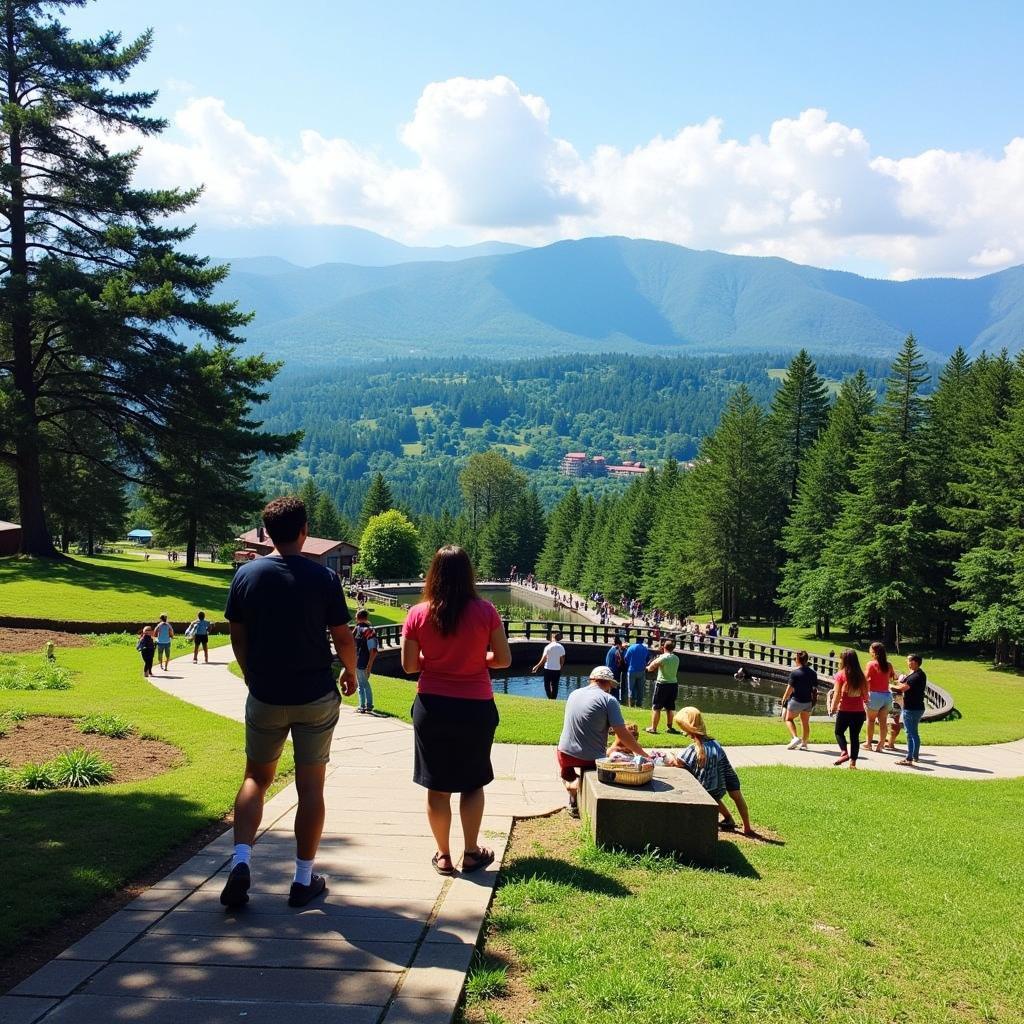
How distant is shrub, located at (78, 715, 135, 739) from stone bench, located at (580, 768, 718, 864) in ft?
23.2

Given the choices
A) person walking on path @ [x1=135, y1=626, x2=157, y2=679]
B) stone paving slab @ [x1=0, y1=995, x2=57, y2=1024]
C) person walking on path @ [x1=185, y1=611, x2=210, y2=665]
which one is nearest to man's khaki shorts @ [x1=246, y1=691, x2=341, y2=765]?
Result: stone paving slab @ [x1=0, y1=995, x2=57, y2=1024]

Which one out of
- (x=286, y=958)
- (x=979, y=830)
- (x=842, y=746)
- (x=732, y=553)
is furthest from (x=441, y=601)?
(x=732, y=553)

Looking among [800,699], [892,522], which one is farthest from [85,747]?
[892,522]

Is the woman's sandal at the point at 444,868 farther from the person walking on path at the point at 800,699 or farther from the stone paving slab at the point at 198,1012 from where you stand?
the person walking on path at the point at 800,699

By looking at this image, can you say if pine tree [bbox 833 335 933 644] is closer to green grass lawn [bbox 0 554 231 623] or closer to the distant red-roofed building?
green grass lawn [bbox 0 554 231 623]

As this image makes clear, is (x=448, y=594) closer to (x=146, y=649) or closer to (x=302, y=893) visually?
(x=302, y=893)

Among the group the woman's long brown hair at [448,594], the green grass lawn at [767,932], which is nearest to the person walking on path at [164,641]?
the green grass lawn at [767,932]

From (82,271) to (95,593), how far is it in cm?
1171

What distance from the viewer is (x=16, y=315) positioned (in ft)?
98.9

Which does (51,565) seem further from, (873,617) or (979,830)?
(873,617)

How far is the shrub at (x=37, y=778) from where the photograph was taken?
823 centimetres

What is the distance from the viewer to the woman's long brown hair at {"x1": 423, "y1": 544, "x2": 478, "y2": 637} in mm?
5492

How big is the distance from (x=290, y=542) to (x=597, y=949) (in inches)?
111

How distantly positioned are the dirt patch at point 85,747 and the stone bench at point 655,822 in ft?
16.3
